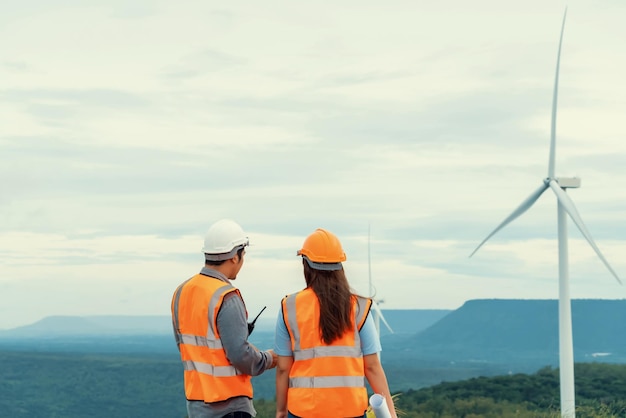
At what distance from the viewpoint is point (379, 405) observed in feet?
22.1

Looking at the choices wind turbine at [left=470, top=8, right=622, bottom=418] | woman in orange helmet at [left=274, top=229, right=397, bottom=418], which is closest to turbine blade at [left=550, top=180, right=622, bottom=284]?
wind turbine at [left=470, top=8, right=622, bottom=418]

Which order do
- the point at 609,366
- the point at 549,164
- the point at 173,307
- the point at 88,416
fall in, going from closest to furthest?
1. the point at 173,307
2. the point at 549,164
3. the point at 609,366
4. the point at 88,416

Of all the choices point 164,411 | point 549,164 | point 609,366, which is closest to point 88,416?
point 164,411

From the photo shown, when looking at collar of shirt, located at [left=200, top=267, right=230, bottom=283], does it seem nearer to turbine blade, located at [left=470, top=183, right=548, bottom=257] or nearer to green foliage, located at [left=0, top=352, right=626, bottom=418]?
green foliage, located at [left=0, top=352, right=626, bottom=418]

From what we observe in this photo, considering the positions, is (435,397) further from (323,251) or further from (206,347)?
(323,251)

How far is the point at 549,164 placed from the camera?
32688 mm

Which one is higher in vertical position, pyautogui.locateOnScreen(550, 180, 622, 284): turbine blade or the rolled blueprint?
pyautogui.locateOnScreen(550, 180, 622, 284): turbine blade

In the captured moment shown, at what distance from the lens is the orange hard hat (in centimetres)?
753

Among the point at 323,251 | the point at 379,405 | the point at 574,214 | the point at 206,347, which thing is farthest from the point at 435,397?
the point at 379,405

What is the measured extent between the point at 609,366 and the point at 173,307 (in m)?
97.0

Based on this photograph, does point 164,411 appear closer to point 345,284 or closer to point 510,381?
point 510,381

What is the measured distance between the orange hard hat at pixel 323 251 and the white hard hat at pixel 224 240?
62 cm

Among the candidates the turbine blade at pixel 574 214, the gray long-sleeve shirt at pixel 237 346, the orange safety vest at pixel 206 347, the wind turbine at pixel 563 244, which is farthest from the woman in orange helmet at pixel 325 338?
the wind turbine at pixel 563 244

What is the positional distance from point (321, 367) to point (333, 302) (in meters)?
0.49
